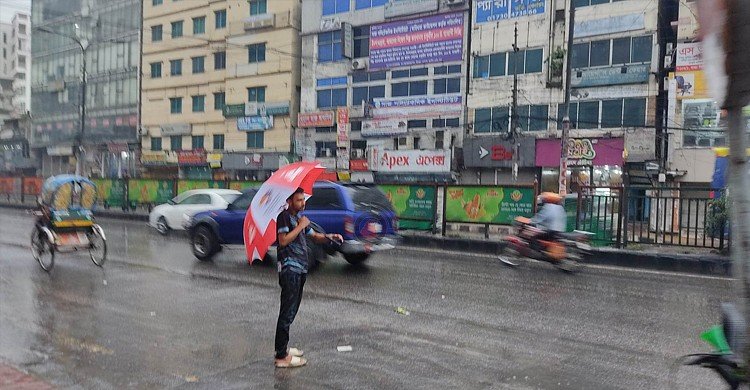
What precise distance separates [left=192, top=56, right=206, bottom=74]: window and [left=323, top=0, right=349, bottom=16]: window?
12.3 m

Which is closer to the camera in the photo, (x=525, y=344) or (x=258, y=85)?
(x=525, y=344)

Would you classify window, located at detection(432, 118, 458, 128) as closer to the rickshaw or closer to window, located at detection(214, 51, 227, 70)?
window, located at detection(214, 51, 227, 70)

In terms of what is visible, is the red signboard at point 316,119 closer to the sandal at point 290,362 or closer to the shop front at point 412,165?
the shop front at point 412,165

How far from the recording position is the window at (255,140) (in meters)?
44.7

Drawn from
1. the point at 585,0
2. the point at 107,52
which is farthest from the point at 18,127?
the point at 585,0

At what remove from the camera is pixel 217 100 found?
1877 inches

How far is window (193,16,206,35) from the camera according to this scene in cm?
4866

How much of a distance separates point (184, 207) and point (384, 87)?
22.4 metres

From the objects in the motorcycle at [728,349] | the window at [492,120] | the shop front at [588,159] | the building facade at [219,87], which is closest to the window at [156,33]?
the building facade at [219,87]

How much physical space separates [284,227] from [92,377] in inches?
80.4

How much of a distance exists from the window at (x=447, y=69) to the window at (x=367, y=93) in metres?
4.02

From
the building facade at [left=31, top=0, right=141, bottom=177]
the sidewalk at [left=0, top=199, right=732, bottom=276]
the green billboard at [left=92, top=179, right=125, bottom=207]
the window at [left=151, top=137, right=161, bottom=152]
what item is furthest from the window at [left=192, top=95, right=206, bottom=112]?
the sidewalk at [left=0, top=199, right=732, bottom=276]

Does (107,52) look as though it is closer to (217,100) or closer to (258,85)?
(217,100)

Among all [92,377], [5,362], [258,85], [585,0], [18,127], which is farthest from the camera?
[18,127]
